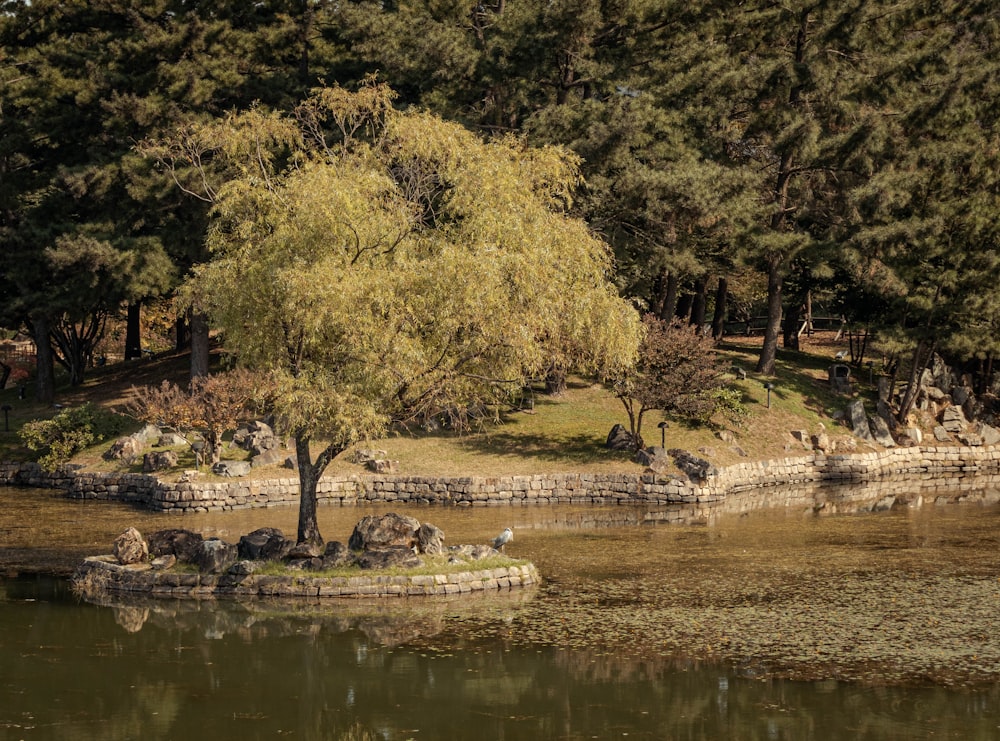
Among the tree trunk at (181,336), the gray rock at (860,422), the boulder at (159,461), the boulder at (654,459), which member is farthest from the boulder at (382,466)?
the tree trunk at (181,336)

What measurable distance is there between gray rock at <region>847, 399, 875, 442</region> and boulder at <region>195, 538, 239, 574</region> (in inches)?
1185

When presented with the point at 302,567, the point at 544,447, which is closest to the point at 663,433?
the point at 544,447

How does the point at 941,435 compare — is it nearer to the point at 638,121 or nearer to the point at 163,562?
the point at 638,121

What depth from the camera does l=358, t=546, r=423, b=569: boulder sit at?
81.1ft

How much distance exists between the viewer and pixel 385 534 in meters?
25.8

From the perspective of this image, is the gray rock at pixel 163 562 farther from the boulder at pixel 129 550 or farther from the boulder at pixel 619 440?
the boulder at pixel 619 440

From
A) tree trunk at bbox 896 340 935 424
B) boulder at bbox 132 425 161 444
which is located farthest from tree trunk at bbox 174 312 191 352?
tree trunk at bbox 896 340 935 424

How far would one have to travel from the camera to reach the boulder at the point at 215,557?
24984 mm

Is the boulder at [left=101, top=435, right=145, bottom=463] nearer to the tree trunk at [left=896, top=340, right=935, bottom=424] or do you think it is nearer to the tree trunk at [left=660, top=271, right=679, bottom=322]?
the tree trunk at [left=660, top=271, right=679, bottom=322]

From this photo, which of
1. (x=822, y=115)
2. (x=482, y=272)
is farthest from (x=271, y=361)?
(x=822, y=115)

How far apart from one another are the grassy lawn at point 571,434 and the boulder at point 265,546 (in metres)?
11.7

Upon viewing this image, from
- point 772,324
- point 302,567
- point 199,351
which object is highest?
point 772,324

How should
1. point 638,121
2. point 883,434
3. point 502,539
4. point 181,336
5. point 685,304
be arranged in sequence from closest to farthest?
point 502,539 < point 638,121 < point 883,434 < point 685,304 < point 181,336

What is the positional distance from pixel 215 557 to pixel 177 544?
1245 millimetres
